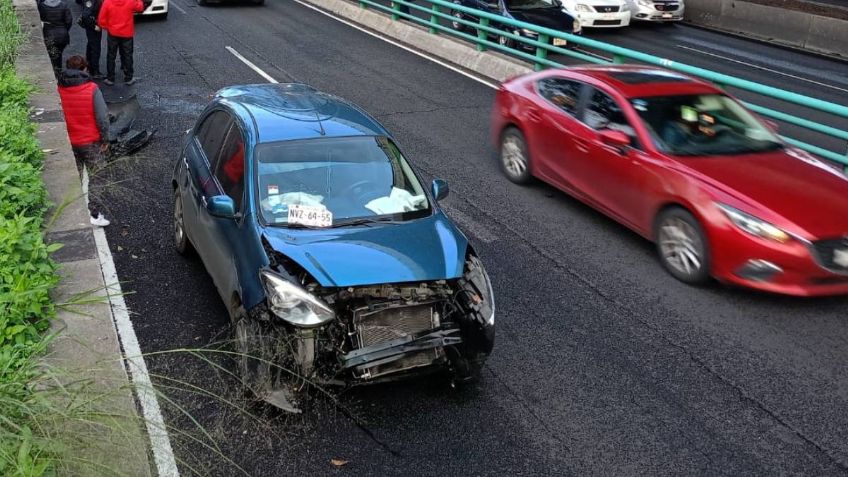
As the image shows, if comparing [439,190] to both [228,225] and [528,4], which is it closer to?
[228,225]

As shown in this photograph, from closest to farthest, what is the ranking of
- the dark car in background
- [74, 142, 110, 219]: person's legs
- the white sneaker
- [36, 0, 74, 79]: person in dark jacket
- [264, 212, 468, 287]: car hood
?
1. [264, 212, 468, 287]: car hood
2. the white sneaker
3. [74, 142, 110, 219]: person's legs
4. [36, 0, 74, 79]: person in dark jacket
5. the dark car in background

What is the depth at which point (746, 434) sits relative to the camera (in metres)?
5.69

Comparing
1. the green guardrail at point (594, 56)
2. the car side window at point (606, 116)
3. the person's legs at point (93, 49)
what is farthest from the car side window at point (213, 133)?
the person's legs at point (93, 49)

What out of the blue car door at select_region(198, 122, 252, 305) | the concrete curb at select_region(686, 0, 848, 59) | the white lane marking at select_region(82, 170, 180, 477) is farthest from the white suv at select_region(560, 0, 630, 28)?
the white lane marking at select_region(82, 170, 180, 477)

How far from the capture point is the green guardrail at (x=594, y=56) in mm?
10365

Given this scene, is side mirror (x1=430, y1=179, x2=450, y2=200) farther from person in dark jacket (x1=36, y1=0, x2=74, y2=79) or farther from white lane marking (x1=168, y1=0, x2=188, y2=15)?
white lane marking (x1=168, y1=0, x2=188, y2=15)

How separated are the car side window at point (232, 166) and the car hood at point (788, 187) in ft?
13.7

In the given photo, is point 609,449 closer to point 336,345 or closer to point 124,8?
point 336,345

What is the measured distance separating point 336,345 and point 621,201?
4334mm

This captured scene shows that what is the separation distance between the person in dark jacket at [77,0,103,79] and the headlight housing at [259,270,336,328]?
1173cm

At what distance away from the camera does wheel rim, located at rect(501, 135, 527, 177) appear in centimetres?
1045

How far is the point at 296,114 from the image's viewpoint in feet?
24.0

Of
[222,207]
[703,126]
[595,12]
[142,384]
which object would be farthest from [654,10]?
[142,384]

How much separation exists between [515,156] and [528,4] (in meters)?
9.77
